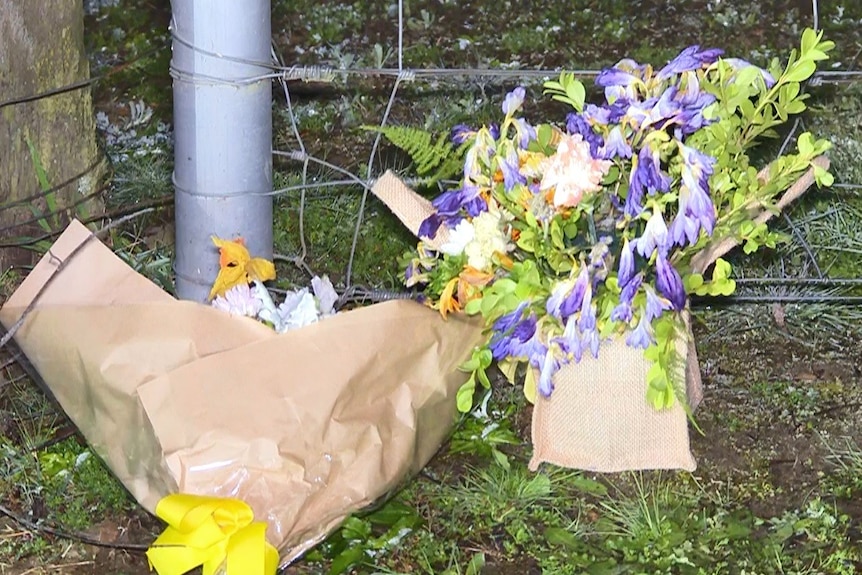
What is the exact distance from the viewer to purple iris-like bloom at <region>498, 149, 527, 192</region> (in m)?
1.87

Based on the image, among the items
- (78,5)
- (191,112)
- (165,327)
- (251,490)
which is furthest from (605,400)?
(78,5)

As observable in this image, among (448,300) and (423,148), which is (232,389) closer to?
(448,300)

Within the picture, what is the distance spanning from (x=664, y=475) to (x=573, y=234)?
520 mm

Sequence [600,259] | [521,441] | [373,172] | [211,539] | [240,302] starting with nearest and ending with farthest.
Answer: [211,539]
[600,259]
[240,302]
[521,441]
[373,172]

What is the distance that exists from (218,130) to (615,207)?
2.33 feet

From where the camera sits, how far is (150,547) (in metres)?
1.84

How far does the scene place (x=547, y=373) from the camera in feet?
6.40

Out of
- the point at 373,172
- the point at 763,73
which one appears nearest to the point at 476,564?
the point at 763,73

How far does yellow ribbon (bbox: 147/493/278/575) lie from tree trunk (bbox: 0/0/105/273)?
28.2 inches

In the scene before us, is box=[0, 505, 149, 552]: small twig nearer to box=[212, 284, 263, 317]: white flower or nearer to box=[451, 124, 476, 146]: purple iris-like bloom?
box=[212, 284, 263, 317]: white flower

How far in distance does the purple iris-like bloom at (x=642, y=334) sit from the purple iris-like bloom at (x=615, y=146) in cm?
28

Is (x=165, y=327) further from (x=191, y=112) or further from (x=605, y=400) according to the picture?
(x=605, y=400)

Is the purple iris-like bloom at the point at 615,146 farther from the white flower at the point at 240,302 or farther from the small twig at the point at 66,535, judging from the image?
the small twig at the point at 66,535

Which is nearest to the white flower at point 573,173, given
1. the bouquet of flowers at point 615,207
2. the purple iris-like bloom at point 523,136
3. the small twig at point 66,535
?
the bouquet of flowers at point 615,207
